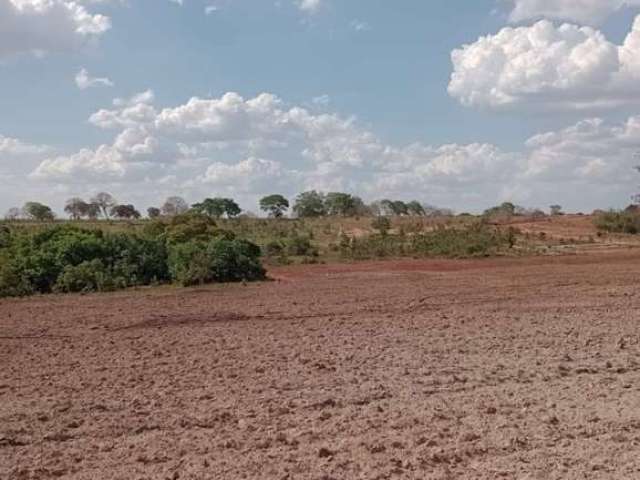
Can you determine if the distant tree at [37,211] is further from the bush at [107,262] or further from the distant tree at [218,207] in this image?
the bush at [107,262]

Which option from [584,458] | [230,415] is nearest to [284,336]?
[230,415]

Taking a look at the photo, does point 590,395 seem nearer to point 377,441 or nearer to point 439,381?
point 439,381

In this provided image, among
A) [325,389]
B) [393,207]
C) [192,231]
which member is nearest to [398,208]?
[393,207]

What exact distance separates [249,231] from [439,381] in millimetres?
47291

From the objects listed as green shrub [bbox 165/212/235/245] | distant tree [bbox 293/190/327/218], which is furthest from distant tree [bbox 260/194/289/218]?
green shrub [bbox 165/212/235/245]

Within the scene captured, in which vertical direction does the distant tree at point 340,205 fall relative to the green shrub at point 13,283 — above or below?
above

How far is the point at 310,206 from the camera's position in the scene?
296 feet

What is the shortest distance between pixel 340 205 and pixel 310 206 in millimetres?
3785

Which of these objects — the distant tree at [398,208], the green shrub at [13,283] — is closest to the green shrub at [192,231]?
the green shrub at [13,283]

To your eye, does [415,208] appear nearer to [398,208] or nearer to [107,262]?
[398,208]

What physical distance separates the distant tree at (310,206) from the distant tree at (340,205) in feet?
2.18

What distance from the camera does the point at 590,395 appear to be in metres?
9.52

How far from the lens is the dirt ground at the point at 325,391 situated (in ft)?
23.7

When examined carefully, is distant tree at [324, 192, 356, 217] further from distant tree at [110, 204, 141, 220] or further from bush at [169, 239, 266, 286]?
bush at [169, 239, 266, 286]
